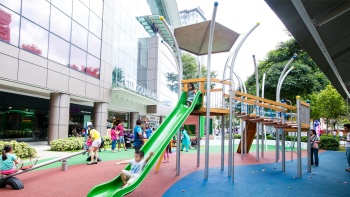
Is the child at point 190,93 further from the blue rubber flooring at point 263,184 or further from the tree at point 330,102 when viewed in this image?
the tree at point 330,102

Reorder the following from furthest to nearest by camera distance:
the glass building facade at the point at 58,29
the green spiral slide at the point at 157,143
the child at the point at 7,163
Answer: the glass building facade at the point at 58,29, the child at the point at 7,163, the green spiral slide at the point at 157,143

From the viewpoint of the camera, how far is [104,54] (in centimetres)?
2303

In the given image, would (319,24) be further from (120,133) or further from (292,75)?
(292,75)

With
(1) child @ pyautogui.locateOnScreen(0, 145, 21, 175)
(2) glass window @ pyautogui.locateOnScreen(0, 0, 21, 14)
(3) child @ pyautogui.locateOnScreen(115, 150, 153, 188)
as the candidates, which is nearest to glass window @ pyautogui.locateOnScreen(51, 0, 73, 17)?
(2) glass window @ pyautogui.locateOnScreen(0, 0, 21, 14)

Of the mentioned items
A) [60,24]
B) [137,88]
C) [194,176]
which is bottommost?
[194,176]

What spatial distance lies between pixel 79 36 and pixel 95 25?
257 centimetres

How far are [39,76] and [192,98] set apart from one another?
11.0 m

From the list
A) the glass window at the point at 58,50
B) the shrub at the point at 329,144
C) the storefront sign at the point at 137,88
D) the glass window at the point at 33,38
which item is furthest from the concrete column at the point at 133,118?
the shrub at the point at 329,144

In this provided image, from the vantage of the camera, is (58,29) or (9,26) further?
(58,29)

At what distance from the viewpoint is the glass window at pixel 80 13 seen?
19.6 m

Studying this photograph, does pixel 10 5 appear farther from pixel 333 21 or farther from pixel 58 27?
pixel 333 21

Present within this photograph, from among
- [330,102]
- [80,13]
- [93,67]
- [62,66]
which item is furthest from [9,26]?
[330,102]

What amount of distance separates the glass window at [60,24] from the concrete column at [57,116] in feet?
13.7

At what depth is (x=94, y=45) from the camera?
21.8 m
